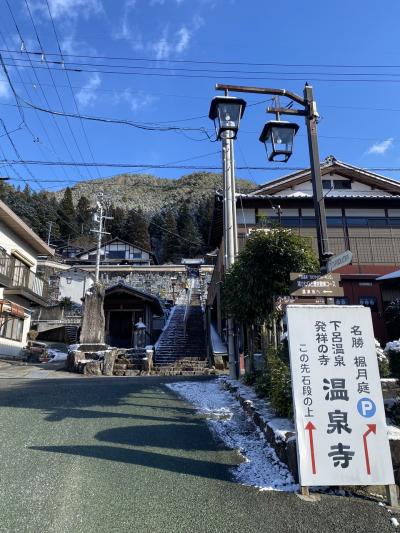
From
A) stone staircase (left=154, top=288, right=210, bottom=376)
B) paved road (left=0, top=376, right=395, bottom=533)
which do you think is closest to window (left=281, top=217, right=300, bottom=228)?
stone staircase (left=154, top=288, right=210, bottom=376)

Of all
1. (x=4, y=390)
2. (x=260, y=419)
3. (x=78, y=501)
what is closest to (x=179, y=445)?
(x=260, y=419)

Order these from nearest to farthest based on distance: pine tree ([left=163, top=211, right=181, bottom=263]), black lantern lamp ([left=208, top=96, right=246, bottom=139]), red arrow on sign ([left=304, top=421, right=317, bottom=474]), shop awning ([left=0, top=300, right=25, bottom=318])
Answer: red arrow on sign ([left=304, top=421, right=317, bottom=474]) < black lantern lamp ([left=208, top=96, right=246, bottom=139]) < shop awning ([left=0, top=300, right=25, bottom=318]) < pine tree ([left=163, top=211, right=181, bottom=263])

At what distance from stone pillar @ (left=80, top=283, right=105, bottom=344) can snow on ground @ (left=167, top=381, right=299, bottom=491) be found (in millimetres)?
8690

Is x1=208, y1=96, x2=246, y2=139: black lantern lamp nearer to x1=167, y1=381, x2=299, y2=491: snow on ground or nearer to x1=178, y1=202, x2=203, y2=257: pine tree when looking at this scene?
x1=167, y1=381, x2=299, y2=491: snow on ground

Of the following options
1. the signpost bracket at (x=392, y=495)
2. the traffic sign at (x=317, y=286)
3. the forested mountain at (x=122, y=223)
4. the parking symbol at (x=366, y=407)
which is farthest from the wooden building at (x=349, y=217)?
the forested mountain at (x=122, y=223)

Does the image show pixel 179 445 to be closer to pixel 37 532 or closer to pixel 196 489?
pixel 196 489

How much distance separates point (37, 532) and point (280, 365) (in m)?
4.36

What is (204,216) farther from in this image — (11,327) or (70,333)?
(11,327)

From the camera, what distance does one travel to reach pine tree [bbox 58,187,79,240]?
6544 centimetres

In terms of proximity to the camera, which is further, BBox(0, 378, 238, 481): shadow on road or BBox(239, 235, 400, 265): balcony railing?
BBox(239, 235, 400, 265): balcony railing

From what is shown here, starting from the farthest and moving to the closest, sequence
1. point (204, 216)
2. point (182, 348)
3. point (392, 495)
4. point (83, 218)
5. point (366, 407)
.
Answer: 1. point (204, 216)
2. point (83, 218)
3. point (182, 348)
4. point (366, 407)
5. point (392, 495)

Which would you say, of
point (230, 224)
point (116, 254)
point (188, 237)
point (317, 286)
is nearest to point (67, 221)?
point (188, 237)

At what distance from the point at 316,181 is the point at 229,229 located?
20.4 feet

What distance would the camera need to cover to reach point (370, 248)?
1644cm
